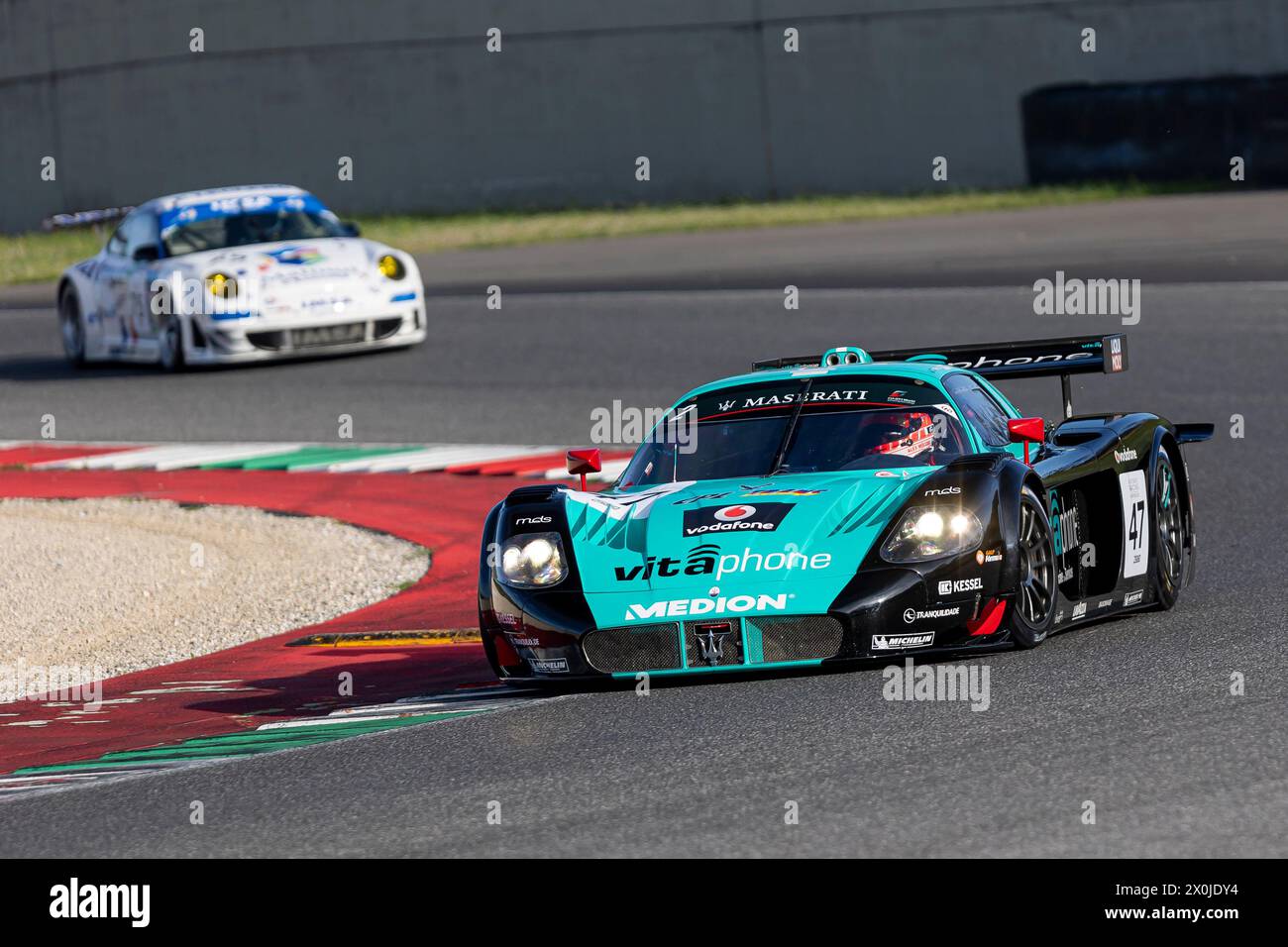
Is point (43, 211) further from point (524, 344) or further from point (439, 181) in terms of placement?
point (524, 344)

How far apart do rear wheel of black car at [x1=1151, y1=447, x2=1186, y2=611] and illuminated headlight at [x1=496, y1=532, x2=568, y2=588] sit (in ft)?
8.07

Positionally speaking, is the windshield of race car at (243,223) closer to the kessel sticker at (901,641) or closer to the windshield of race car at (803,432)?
the windshield of race car at (803,432)

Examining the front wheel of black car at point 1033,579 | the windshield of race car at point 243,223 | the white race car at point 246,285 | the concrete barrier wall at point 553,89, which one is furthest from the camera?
the concrete barrier wall at point 553,89

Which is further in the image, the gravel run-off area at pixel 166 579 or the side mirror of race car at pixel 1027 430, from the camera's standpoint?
the gravel run-off area at pixel 166 579

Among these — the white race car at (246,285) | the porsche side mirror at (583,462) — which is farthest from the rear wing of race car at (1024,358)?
the white race car at (246,285)

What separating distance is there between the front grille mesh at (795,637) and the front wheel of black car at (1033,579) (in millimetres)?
642

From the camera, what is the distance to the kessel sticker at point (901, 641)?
666 centimetres

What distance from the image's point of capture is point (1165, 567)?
8219 mm

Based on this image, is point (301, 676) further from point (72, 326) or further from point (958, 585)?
point (72, 326)

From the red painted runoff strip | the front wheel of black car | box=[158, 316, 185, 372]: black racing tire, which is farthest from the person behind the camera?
box=[158, 316, 185, 372]: black racing tire

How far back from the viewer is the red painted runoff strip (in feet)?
24.0
